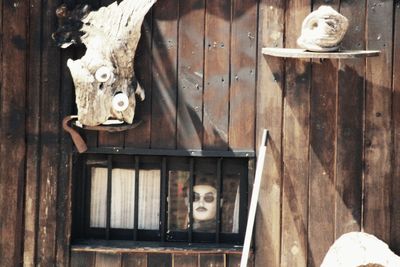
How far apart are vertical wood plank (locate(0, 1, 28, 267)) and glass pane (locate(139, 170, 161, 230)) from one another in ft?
2.34

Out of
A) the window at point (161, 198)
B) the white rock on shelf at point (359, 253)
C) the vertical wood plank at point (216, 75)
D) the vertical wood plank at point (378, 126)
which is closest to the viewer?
the white rock on shelf at point (359, 253)

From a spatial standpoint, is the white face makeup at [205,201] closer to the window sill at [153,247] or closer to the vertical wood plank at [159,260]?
the window sill at [153,247]

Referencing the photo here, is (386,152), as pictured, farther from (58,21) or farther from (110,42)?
(58,21)

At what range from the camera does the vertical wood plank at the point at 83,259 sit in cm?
526

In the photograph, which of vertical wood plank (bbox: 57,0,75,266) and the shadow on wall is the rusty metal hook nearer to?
vertical wood plank (bbox: 57,0,75,266)

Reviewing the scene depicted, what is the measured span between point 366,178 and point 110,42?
1678 millimetres

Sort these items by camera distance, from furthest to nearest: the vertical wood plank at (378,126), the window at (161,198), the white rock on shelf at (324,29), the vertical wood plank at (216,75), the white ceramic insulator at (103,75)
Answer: the window at (161,198)
the vertical wood plank at (216,75)
the vertical wood plank at (378,126)
the white ceramic insulator at (103,75)
the white rock on shelf at (324,29)

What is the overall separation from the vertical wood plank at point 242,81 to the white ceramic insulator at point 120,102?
2.12ft

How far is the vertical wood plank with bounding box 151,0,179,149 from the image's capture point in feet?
17.1

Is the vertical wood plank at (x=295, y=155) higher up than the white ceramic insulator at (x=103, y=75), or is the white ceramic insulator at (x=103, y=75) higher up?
the white ceramic insulator at (x=103, y=75)

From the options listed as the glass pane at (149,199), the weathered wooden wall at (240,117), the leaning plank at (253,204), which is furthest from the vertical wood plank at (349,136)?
the glass pane at (149,199)

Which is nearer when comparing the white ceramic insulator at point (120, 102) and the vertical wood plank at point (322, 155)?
the white ceramic insulator at point (120, 102)

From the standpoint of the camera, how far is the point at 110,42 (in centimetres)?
501

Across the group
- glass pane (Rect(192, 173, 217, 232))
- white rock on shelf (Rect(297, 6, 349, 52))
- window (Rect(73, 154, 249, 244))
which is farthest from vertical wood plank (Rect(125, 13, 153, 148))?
white rock on shelf (Rect(297, 6, 349, 52))
